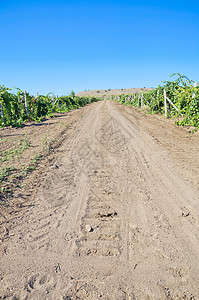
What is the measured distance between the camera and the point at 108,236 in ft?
9.89

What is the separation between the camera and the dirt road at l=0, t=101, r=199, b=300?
228 centimetres

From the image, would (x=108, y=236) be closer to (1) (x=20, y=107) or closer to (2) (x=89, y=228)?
(2) (x=89, y=228)

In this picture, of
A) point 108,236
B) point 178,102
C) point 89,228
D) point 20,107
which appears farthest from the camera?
point 20,107

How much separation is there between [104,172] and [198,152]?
336cm

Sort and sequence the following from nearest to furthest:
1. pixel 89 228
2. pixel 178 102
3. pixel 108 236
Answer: pixel 108 236
pixel 89 228
pixel 178 102

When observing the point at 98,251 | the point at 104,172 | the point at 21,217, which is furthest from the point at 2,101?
the point at 98,251

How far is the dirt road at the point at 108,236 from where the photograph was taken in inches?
89.9

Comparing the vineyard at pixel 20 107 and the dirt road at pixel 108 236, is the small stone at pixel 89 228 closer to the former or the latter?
the dirt road at pixel 108 236

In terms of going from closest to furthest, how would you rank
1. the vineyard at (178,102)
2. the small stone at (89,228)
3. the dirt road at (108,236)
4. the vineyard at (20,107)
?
the dirt road at (108,236) < the small stone at (89,228) < the vineyard at (178,102) < the vineyard at (20,107)

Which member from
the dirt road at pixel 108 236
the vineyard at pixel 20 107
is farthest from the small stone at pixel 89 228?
the vineyard at pixel 20 107

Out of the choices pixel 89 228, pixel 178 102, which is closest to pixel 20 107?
pixel 178 102

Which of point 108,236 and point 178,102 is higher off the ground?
point 178,102

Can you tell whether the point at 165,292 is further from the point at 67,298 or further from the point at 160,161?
the point at 160,161

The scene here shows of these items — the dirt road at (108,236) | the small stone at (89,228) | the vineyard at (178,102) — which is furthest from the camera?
the vineyard at (178,102)
